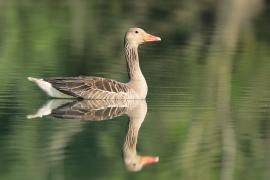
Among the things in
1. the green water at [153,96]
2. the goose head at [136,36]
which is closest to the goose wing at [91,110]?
the green water at [153,96]

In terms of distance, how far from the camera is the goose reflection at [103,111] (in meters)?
14.5

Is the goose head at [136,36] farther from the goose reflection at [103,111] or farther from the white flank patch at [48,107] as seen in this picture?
the white flank patch at [48,107]

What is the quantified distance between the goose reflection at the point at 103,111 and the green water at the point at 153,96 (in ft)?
0.44

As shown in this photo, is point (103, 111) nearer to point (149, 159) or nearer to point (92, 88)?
point (92, 88)

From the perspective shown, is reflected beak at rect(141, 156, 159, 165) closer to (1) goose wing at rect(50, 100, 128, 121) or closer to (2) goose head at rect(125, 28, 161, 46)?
(1) goose wing at rect(50, 100, 128, 121)

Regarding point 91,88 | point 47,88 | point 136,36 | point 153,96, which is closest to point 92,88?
point 91,88

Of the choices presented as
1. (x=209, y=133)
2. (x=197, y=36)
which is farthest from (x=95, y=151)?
(x=197, y=36)

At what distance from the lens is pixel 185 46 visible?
25203 mm

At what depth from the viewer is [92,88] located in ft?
56.4

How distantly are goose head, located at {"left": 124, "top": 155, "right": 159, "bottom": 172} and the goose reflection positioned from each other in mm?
335

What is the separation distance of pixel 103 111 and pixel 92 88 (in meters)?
0.97

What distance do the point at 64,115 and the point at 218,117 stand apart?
8.00 ft

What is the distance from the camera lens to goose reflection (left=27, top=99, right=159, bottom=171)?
570 inches

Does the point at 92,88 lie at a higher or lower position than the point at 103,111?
higher
